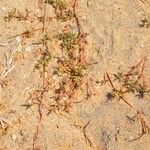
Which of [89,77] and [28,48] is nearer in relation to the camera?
[89,77]

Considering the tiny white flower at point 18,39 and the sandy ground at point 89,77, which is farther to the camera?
the tiny white flower at point 18,39

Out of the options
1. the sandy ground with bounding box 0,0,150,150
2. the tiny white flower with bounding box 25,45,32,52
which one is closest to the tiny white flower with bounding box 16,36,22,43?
the sandy ground with bounding box 0,0,150,150

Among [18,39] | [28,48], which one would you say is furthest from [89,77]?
[18,39]

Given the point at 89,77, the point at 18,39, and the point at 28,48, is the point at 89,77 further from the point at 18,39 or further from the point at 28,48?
the point at 18,39

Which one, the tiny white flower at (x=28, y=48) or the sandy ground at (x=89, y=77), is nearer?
the sandy ground at (x=89, y=77)

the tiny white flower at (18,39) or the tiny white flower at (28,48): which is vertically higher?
the tiny white flower at (18,39)

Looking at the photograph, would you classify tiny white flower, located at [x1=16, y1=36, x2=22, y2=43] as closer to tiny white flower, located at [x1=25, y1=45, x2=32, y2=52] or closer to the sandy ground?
the sandy ground

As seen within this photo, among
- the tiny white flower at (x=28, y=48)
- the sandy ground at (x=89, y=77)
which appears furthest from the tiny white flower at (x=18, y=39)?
the tiny white flower at (x=28, y=48)

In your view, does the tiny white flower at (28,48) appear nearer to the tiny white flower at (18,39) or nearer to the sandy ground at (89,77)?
the sandy ground at (89,77)

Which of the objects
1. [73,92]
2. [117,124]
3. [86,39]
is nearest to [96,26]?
[86,39]
